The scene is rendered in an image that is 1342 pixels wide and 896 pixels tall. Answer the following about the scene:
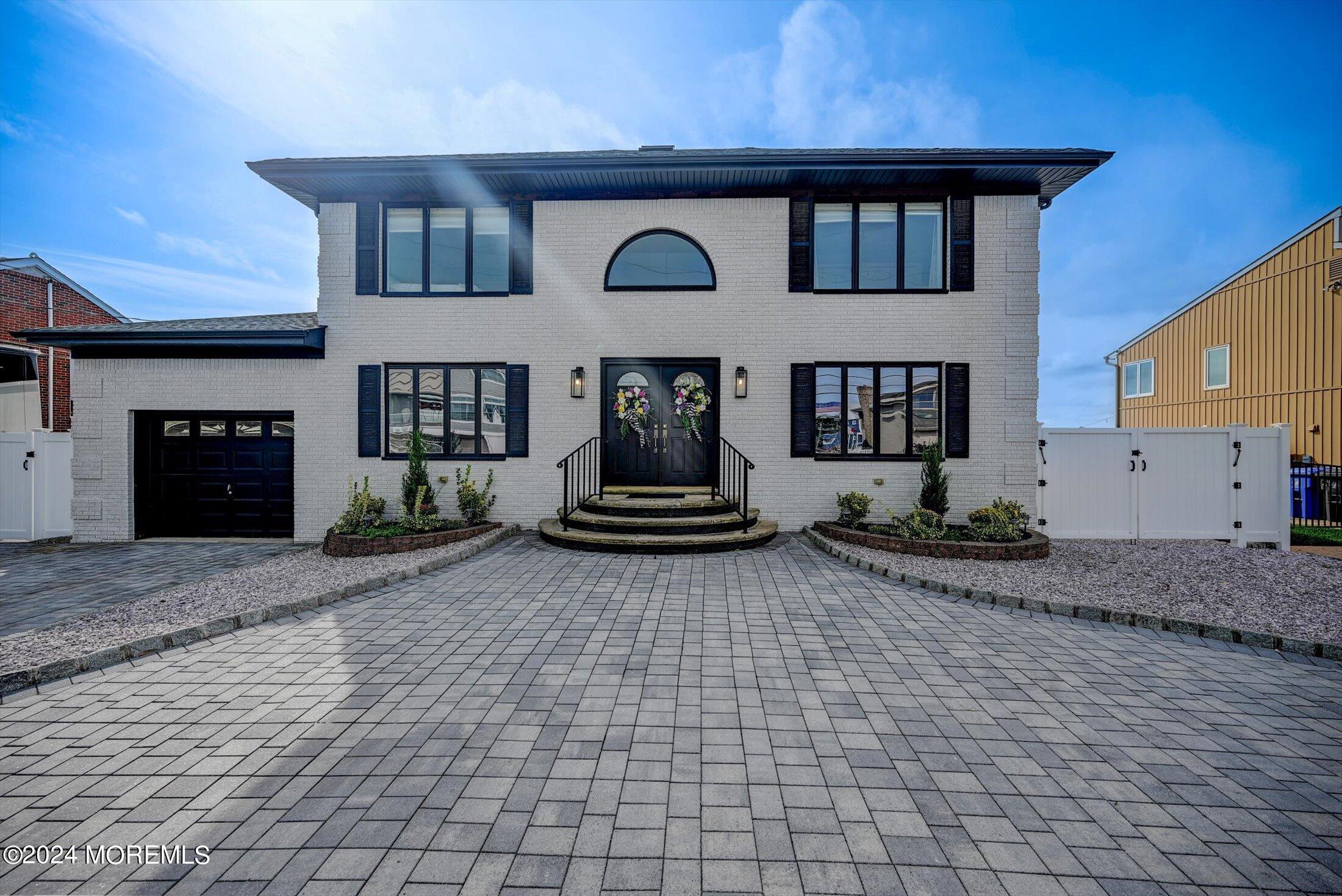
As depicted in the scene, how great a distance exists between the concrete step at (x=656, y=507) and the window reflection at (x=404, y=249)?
16.1 feet

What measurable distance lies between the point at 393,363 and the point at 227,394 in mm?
2711

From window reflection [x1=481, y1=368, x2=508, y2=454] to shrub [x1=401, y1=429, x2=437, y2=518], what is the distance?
0.99 metres

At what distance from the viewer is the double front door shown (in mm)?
8789

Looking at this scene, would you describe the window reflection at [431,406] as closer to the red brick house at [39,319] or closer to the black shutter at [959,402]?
the black shutter at [959,402]

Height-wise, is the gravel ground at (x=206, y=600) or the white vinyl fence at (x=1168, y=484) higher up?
the white vinyl fence at (x=1168, y=484)

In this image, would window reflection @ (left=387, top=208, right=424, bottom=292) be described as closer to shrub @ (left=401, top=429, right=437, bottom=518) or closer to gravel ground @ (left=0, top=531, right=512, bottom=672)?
shrub @ (left=401, top=429, right=437, bottom=518)

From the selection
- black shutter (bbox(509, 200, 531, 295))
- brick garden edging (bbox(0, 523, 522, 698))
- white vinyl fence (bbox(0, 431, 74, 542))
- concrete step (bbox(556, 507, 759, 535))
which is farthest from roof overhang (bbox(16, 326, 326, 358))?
concrete step (bbox(556, 507, 759, 535))

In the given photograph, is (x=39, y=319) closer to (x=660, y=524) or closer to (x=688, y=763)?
(x=660, y=524)

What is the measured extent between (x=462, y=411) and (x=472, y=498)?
5.03 feet

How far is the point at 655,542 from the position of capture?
23.0 feet

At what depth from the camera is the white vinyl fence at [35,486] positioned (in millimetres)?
8516

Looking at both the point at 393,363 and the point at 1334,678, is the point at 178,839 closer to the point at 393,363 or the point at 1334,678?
the point at 1334,678

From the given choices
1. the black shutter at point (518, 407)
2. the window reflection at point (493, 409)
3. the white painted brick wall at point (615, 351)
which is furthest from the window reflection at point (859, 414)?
the window reflection at point (493, 409)

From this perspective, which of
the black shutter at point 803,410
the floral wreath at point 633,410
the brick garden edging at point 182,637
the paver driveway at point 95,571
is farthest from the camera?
the floral wreath at point 633,410
